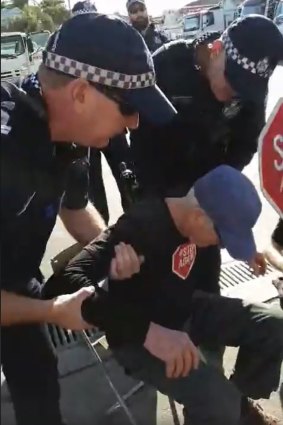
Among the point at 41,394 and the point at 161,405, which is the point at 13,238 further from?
the point at 161,405

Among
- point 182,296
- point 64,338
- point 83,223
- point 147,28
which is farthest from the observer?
point 147,28

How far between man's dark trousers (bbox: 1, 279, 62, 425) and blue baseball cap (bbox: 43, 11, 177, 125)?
608mm

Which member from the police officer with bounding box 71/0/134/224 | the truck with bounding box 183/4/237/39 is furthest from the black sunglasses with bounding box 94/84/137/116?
the truck with bounding box 183/4/237/39

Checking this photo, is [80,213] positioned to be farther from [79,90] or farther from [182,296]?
[79,90]

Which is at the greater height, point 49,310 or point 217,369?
point 49,310

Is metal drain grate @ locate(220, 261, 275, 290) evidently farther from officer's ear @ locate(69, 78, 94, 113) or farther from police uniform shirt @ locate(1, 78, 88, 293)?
officer's ear @ locate(69, 78, 94, 113)

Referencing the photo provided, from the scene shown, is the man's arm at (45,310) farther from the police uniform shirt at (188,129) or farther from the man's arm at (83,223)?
the police uniform shirt at (188,129)

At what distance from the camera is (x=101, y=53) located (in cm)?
131

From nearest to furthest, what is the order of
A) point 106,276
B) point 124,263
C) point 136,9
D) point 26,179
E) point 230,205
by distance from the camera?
point 26,179 < point 124,263 < point 230,205 < point 106,276 < point 136,9

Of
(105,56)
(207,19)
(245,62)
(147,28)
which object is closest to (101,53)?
(105,56)

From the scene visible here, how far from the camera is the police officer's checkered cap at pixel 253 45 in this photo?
1.96m

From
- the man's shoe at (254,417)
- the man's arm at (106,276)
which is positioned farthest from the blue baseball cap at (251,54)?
the man's shoe at (254,417)

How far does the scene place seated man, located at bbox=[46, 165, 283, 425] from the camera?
1628mm

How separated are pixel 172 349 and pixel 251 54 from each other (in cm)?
101
